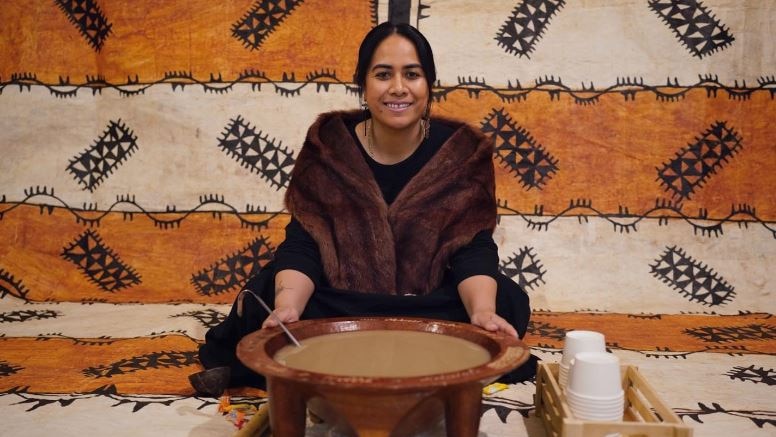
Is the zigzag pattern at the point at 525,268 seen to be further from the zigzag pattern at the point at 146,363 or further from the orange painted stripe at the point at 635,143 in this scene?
the zigzag pattern at the point at 146,363

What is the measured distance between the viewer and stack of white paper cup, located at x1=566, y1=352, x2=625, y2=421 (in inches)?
47.4

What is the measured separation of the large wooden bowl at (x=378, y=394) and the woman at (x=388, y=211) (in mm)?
553

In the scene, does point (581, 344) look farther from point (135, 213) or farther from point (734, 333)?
point (135, 213)

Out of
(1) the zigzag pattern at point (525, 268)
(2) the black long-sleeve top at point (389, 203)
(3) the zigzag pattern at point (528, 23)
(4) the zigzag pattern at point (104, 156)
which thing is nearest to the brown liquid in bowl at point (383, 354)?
(2) the black long-sleeve top at point (389, 203)

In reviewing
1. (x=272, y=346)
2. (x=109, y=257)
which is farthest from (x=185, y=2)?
(x=272, y=346)

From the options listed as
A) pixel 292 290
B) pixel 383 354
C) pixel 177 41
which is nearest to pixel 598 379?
pixel 383 354

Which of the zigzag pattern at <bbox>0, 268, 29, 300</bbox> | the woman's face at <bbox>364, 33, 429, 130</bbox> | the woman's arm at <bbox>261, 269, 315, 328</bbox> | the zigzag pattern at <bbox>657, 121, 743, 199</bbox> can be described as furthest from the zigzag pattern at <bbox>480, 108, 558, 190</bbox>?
the zigzag pattern at <bbox>0, 268, 29, 300</bbox>

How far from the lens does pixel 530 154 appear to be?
262 cm

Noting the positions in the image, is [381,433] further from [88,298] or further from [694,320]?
[88,298]

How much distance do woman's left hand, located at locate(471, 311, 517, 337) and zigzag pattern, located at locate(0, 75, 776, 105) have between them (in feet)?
4.40

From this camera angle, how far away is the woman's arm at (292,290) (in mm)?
1640

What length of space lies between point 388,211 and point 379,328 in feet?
1.77

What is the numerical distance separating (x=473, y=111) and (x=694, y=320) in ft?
3.62

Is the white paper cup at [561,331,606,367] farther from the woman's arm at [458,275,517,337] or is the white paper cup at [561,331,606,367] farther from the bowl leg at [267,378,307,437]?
the bowl leg at [267,378,307,437]
